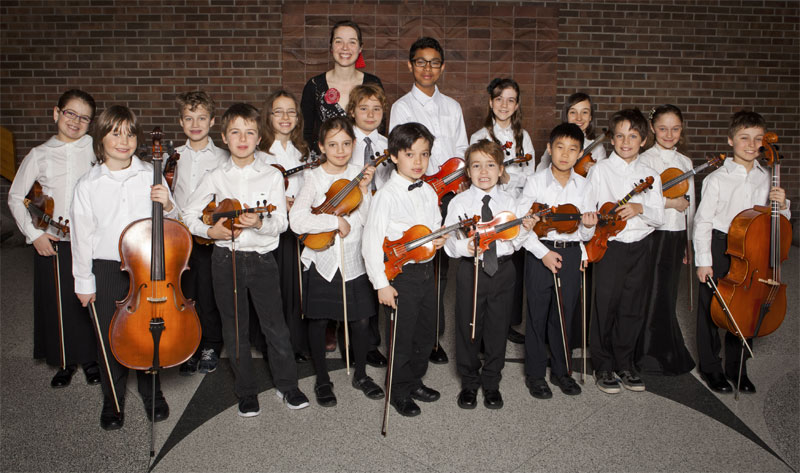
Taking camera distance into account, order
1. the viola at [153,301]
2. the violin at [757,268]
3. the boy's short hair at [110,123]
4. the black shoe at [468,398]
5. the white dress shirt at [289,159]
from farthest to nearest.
Result: the white dress shirt at [289,159] < the black shoe at [468,398] < the violin at [757,268] < the boy's short hair at [110,123] < the viola at [153,301]

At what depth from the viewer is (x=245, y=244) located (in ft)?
8.70

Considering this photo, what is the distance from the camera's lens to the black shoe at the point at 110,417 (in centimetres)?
258

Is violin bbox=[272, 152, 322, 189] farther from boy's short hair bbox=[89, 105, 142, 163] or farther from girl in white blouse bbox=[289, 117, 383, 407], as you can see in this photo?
boy's short hair bbox=[89, 105, 142, 163]

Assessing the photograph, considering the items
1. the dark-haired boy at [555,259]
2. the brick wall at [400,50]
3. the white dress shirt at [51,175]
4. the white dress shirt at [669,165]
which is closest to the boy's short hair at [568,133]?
the dark-haired boy at [555,259]

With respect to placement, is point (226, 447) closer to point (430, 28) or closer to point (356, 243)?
point (356, 243)

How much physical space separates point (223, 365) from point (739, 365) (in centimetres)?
261

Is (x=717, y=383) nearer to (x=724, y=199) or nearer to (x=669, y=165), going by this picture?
(x=724, y=199)

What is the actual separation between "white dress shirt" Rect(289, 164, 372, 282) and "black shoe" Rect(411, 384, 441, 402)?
2.01 ft

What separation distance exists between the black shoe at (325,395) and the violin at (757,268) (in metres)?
1.82

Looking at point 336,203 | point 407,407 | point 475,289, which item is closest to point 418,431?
point 407,407

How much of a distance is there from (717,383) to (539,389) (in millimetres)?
880

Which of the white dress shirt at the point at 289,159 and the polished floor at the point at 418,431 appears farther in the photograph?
the white dress shirt at the point at 289,159

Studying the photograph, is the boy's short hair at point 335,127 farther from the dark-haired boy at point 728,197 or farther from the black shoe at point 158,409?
the dark-haired boy at point 728,197

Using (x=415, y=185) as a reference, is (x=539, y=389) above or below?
below
